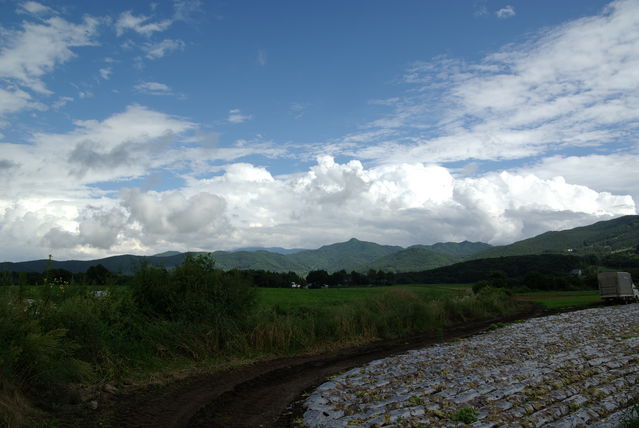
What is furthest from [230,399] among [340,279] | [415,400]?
[340,279]

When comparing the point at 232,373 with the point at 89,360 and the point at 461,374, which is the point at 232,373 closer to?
the point at 89,360

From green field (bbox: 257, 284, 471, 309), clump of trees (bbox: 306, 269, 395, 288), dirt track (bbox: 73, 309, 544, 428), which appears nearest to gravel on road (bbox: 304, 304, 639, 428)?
dirt track (bbox: 73, 309, 544, 428)

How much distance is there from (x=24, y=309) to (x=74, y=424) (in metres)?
4.42

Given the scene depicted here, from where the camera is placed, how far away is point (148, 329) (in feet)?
51.8

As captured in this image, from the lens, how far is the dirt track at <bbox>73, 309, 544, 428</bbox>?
9.74 meters

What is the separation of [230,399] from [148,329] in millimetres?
5684

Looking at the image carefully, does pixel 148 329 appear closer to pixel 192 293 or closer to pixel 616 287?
pixel 192 293

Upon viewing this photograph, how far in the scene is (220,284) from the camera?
1864cm

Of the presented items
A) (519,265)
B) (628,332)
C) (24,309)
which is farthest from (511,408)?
(519,265)

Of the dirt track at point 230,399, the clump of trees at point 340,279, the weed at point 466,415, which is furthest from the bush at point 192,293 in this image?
the clump of trees at point 340,279

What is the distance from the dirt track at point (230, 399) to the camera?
32.0 feet

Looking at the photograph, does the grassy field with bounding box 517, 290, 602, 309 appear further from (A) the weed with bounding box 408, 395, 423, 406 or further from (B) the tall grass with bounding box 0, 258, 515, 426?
(A) the weed with bounding box 408, 395, 423, 406

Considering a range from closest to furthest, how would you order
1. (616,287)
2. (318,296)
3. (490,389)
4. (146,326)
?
(490,389) < (146,326) < (616,287) < (318,296)

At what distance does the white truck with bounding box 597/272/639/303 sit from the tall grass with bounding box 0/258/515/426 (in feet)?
95.7
